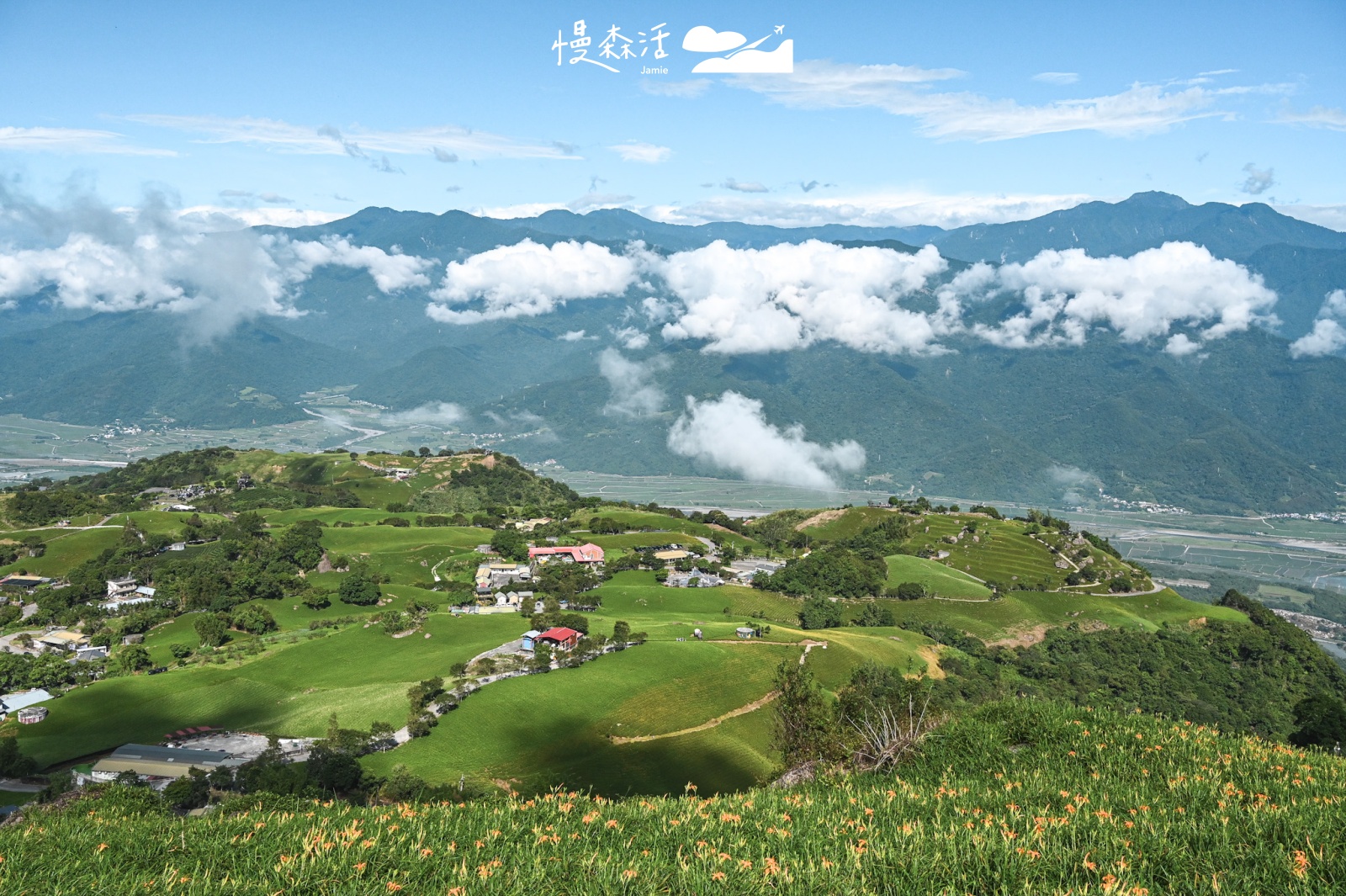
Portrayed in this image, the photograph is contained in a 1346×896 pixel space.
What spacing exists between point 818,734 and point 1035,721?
433 inches

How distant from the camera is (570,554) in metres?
114

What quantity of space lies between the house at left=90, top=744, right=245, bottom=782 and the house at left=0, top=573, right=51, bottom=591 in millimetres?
62381

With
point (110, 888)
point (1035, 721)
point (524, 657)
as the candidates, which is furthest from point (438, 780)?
point (110, 888)

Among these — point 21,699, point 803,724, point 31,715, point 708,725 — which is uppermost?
point 803,724

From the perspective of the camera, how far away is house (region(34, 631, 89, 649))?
7525 centimetres

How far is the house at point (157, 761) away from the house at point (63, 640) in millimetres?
34457

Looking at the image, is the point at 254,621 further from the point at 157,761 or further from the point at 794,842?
the point at 794,842

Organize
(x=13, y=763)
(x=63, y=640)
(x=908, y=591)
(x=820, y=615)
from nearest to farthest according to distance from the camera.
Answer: (x=13, y=763)
(x=63, y=640)
(x=820, y=615)
(x=908, y=591)

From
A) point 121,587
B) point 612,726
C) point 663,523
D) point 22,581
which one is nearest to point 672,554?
point 663,523

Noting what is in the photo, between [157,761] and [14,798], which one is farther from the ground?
[157,761]

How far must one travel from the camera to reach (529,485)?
604 feet

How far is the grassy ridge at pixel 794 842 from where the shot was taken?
8633 mm

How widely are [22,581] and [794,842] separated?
11725 cm

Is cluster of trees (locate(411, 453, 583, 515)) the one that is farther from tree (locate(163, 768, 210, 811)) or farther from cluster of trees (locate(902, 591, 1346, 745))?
tree (locate(163, 768, 210, 811))
